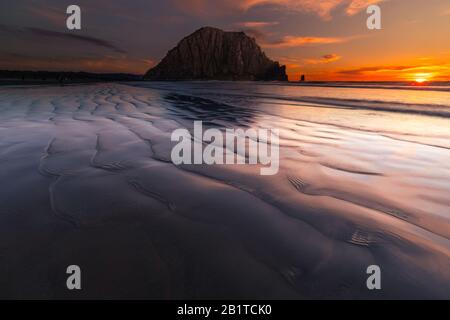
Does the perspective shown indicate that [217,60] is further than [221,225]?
Yes

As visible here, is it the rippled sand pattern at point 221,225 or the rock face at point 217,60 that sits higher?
the rock face at point 217,60

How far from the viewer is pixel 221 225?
84.6 inches

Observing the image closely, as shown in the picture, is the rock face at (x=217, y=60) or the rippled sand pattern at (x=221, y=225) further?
the rock face at (x=217, y=60)

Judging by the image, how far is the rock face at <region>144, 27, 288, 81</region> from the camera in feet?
524

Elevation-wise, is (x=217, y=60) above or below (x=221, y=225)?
above

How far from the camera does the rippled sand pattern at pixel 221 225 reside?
1.53 m

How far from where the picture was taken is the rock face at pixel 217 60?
15962cm

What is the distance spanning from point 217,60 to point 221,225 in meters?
178

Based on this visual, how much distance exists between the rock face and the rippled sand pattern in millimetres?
151856

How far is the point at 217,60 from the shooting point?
168 m

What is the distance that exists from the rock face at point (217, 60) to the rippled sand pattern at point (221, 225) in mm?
151856
